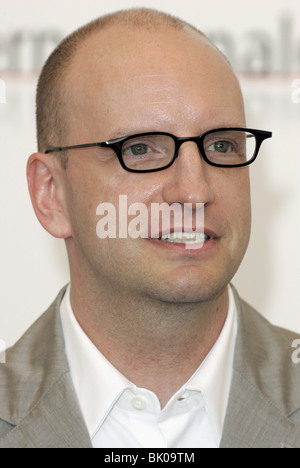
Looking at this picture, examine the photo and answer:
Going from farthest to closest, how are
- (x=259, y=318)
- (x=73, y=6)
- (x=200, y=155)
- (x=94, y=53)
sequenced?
1. (x=73, y=6)
2. (x=259, y=318)
3. (x=94, y=53)
4. (x=200, y=155)

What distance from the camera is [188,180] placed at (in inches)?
73.0

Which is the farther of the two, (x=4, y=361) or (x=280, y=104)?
(x=280, y=104)

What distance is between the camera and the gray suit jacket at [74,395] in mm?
1918

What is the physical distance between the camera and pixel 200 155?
1901 millimetres

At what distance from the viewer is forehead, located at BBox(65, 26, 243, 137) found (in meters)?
1.92

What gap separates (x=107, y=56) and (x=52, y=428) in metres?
0.88

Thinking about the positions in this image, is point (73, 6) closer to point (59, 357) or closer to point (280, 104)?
point (280, 104)

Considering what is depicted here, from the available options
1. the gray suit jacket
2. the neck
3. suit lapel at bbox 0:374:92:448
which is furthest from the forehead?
suit lapel at bbox 0:374:92:448

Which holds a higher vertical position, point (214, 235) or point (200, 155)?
point (200, 155)

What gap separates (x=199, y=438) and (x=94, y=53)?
0.95m

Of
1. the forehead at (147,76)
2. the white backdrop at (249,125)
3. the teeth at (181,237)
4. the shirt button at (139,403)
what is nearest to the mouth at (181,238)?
Answer: the teeth at (181,237)

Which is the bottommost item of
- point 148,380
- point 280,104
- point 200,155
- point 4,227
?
point 148,380

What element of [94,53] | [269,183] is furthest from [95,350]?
[269,183]

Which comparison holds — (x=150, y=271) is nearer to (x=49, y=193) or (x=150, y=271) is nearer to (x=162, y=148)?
(x=162, y=148)
